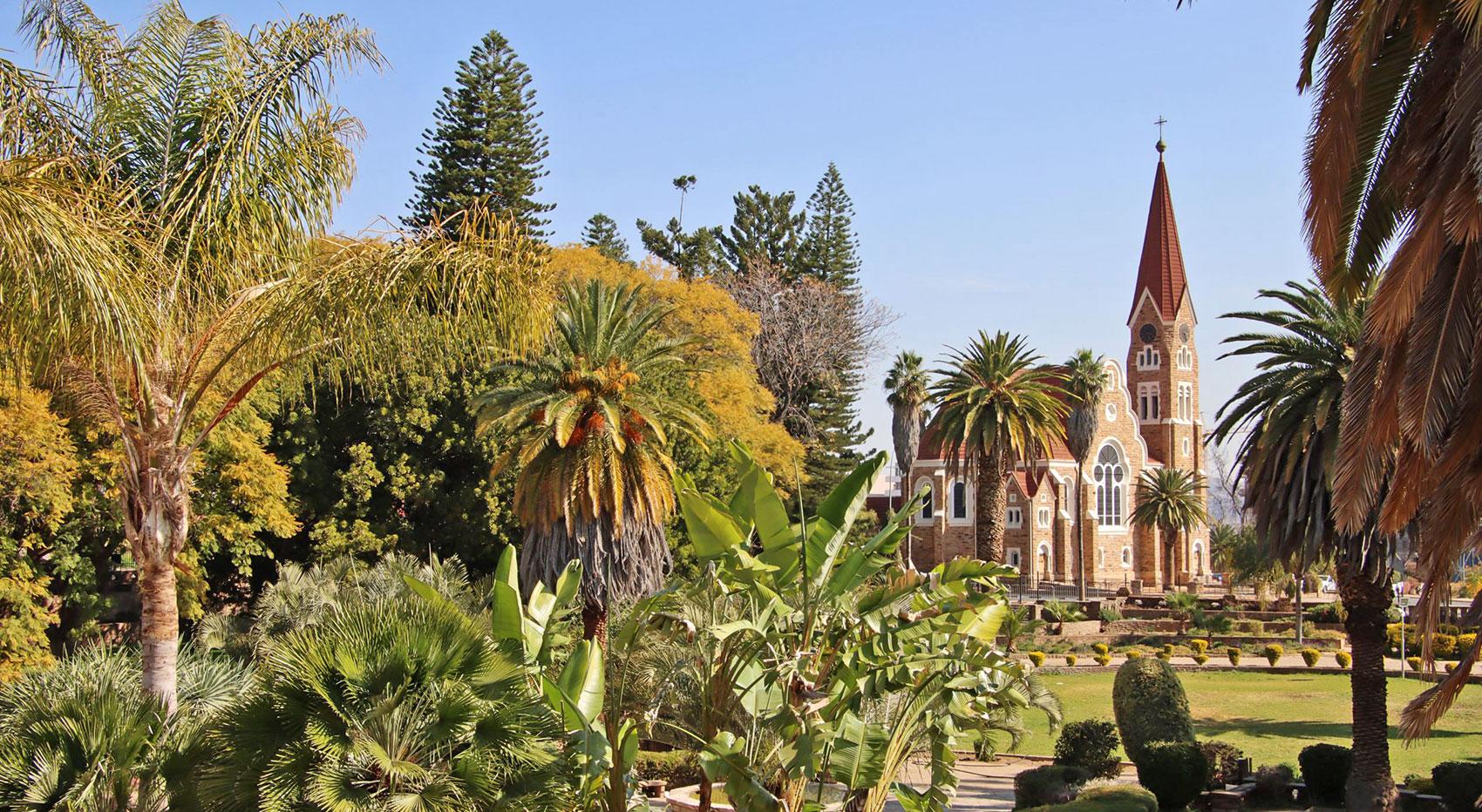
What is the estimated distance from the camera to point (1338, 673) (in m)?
35.5

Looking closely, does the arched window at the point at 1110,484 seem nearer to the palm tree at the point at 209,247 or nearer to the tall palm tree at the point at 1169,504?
the tall palm tree at the point at 1169,504

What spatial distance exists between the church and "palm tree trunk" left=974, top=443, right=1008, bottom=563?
19.8 m

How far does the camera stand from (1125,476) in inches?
2638

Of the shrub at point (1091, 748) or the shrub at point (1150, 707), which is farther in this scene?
the shrub at point (1091, 748)

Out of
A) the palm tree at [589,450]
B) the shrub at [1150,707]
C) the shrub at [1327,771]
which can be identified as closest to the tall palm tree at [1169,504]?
the shrub at [1150,707]

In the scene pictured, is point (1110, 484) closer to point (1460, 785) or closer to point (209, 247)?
point (1460, 785)

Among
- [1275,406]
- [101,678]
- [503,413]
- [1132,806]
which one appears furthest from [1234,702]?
[101,678]

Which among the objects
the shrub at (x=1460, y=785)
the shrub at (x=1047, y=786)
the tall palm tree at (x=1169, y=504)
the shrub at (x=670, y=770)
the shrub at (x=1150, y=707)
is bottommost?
the shrub at (x=670, y=770)

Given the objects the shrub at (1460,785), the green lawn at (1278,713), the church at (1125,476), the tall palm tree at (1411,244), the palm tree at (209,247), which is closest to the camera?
the tall palm tree at (1411,244)

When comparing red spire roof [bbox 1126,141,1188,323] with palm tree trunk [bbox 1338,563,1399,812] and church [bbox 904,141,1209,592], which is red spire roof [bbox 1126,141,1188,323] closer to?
church [bbox 904,141,1209,592]

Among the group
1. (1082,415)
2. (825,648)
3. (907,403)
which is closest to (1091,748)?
(825,648)

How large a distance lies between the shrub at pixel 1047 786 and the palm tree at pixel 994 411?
18696mm

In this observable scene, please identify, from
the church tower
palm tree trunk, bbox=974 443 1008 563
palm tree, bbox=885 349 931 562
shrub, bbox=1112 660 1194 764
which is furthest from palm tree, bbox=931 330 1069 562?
the church tower

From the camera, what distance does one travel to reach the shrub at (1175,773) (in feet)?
56.2
